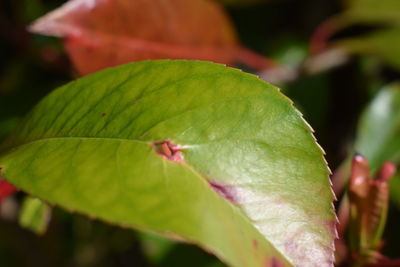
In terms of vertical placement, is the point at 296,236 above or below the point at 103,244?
above

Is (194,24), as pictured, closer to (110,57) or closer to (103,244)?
(110,57)

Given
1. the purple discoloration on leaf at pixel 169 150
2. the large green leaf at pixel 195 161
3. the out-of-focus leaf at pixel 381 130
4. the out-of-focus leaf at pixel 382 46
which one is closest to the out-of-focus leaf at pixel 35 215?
the large green leaf at pixel 195 161

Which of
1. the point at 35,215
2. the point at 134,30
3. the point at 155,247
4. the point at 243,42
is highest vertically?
the point at 134,30

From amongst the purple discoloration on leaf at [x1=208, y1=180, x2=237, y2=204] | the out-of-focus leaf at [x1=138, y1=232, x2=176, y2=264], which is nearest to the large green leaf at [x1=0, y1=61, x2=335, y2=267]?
the purple discoloration on leaf at [x1=208, y1=180, x2=237, y2=204]

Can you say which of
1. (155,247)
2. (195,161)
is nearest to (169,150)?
(195,161)

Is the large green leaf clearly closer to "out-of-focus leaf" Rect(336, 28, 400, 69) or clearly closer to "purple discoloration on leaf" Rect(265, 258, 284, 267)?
"purple discoloration on leaf" Rect(265, 258, 284, 267)

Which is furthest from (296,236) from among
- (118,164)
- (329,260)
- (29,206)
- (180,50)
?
(180,50)

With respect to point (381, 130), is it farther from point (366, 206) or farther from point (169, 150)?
point (169, 150)
